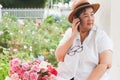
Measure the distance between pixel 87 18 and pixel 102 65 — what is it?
213 mm

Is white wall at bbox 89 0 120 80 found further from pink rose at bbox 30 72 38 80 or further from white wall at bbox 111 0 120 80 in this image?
pink rose at bbox 30 72 38 80

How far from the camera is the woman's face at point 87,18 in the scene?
1.46 meters

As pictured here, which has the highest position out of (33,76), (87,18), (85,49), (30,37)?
(87,18)

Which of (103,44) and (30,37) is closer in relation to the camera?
(103,44)

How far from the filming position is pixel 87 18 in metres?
1.46

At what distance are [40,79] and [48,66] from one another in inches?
2.8

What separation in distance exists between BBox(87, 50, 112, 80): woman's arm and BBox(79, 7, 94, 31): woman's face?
0.44ft

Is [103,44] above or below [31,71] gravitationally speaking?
above

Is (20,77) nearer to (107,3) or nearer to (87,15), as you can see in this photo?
(87,15)

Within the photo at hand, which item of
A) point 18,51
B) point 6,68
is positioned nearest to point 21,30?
point 18,51

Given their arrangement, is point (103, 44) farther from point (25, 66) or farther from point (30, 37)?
point (30, 37)

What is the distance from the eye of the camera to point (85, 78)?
1.49 metres

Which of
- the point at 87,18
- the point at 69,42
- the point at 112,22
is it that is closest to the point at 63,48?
the point at 69,42

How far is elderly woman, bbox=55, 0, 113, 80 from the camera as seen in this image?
1.46m
